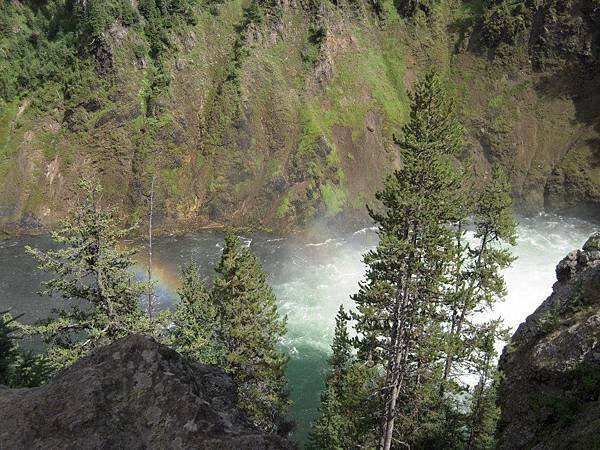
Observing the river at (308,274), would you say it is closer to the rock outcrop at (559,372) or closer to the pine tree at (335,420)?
the pine tree at (335,420)

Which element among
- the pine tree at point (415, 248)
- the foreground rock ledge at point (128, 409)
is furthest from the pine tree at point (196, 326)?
the foreground rock ledge at point (128, 409)

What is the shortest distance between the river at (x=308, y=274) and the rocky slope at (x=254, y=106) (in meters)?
4.84

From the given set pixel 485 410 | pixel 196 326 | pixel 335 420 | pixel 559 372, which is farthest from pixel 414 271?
pixel 335 420

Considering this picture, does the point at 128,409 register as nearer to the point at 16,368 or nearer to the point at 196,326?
the point at 16,368

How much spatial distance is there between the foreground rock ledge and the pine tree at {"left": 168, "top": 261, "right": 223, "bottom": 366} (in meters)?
10.3

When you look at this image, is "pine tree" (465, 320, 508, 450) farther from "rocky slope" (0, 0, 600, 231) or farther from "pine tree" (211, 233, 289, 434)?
"rocky slope" (0, 0, 600, 231)

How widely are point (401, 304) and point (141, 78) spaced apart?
58.4 meters

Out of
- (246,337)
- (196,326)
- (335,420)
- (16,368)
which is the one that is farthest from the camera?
(246,337)

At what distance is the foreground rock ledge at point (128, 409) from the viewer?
24.0ft

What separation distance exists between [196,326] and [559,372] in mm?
16628

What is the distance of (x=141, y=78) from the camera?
64875 mm

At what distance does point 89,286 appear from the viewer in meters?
17.8

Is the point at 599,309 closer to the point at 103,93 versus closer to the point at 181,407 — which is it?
the point at 181,407

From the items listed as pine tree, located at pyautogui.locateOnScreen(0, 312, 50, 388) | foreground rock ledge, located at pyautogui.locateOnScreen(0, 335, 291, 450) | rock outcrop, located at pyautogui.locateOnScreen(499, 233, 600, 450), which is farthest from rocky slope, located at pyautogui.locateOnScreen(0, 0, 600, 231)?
foreground rock ledge, located at pyautogui.locateOnScreen(0, 335, 291, 450)
